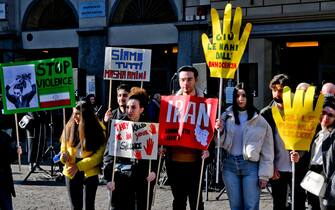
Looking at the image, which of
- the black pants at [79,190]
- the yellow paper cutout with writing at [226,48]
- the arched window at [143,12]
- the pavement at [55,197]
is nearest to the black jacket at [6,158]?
the black pants at [79,190]

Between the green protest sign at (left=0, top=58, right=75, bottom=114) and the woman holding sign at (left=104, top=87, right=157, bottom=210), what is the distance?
1.06 m

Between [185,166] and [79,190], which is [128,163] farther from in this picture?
[79,190]

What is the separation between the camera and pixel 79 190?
5.78 m

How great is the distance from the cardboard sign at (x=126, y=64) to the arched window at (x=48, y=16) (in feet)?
34.3

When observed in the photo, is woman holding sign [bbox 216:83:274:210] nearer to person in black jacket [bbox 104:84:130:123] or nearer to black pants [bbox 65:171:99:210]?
person in black jacket [bbox 104:84:130:123]

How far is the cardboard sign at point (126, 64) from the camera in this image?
273 inches

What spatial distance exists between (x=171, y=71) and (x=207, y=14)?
227 cm

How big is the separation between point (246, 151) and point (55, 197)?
4.32 m

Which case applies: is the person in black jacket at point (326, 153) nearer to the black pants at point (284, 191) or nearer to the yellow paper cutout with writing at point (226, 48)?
the black pants at point (284, 191)

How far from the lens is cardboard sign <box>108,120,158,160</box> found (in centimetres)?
531

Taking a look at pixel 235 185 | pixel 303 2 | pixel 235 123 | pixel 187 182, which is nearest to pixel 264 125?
pixel 235 123

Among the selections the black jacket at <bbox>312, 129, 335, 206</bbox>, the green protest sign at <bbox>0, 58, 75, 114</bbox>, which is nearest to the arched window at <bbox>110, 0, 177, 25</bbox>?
the green protest sign at <bbox>0, 58, 75, 114</bbox>

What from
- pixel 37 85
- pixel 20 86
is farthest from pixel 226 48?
pixel 20 86

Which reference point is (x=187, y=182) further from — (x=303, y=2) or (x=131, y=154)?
(x=303, y=2)
